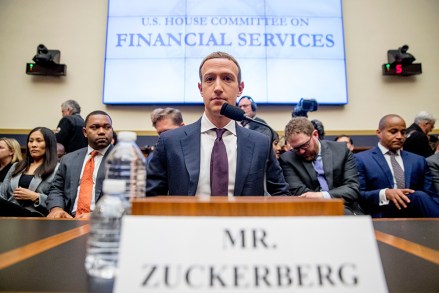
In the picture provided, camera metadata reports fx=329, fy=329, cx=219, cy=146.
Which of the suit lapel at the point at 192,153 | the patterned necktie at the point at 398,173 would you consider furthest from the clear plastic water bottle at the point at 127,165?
the patterned necktie at the point at 398,173

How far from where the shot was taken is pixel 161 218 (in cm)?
38

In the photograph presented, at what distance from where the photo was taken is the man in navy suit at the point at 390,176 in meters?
1.96

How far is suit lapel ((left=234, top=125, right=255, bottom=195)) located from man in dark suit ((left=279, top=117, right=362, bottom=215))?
31.9 inches

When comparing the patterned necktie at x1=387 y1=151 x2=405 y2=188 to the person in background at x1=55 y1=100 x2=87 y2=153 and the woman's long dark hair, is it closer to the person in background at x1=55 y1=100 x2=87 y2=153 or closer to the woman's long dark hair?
the woman's long dark hair

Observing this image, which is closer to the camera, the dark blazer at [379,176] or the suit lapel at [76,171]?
the suit lapel at [76,171]

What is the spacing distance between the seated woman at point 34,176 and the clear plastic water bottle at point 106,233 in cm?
163

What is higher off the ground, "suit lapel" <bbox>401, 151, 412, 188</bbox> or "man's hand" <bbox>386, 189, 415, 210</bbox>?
"suit lapel" <bbox>401, 151, 412, 188</bbox>

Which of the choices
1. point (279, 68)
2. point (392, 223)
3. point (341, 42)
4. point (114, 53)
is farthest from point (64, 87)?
point (392, 223)

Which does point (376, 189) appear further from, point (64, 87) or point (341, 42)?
point (64, 87)

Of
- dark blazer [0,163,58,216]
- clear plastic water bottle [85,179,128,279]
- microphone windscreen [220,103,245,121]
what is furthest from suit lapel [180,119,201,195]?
dark blazer [0,163,58,216]

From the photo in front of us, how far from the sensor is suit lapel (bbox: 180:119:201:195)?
1.12 meters

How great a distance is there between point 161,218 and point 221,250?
0.08 metres

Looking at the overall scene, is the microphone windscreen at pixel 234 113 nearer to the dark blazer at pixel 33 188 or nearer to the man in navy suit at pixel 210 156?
the man in navy suit at pixel 210 156

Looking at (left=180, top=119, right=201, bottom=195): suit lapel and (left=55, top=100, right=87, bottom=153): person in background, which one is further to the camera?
(left=55, top=100, right=87, bottom=153): person in background
